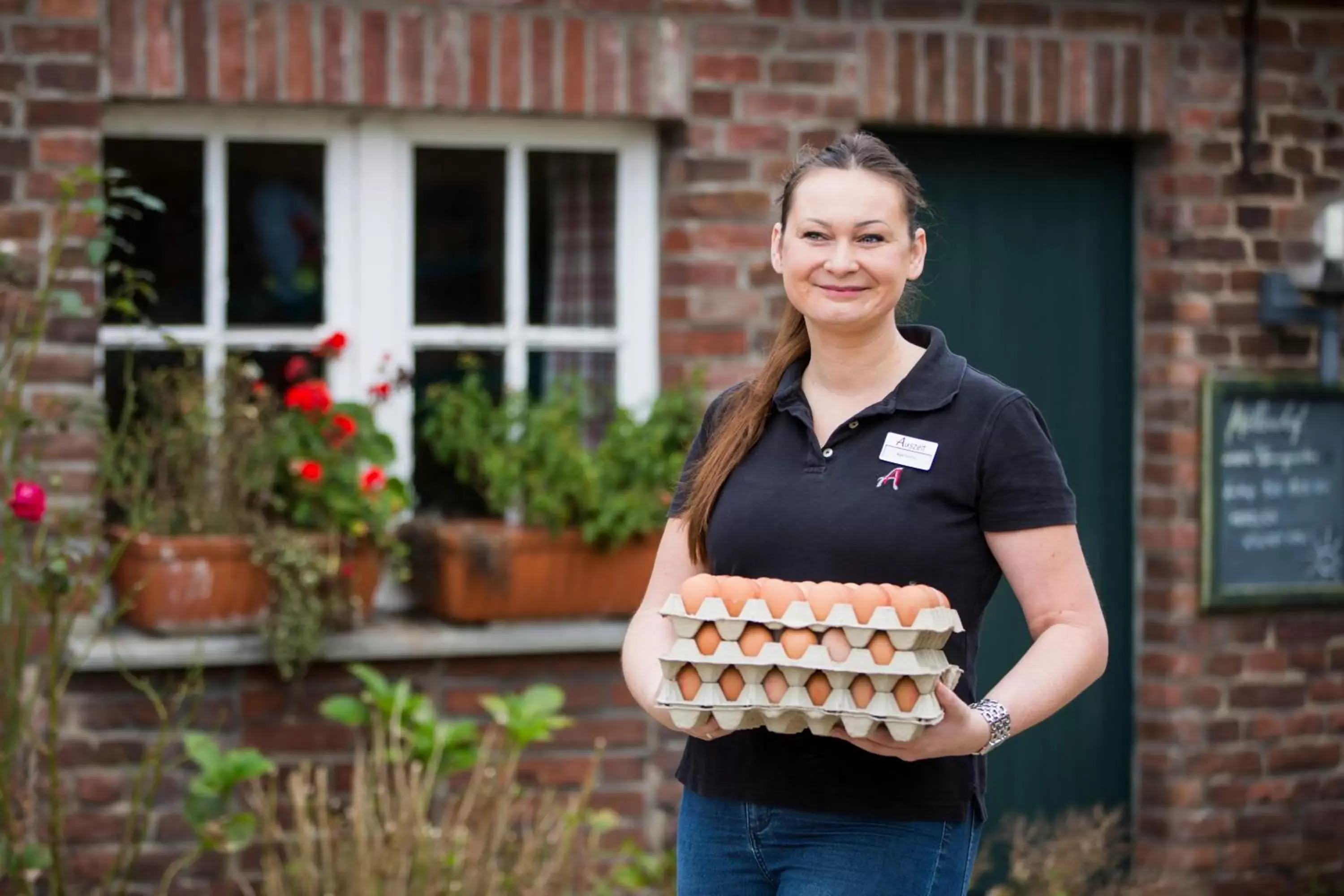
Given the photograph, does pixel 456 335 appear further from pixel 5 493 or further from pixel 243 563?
pixel 5 493

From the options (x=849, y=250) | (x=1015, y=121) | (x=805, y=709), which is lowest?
(x=805, y=709)

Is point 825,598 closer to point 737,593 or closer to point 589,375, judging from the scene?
point 737,593

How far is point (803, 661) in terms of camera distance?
2.35 metres

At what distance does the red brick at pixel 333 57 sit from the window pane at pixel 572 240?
60 centimetres

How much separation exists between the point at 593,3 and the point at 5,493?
1.84 meters

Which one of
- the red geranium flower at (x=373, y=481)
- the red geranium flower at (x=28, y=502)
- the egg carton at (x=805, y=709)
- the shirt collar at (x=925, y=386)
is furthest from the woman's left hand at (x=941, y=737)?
the red geranium flower at (x=373, y=481)

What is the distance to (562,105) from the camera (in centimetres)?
487

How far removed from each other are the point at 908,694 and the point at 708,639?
0.26m

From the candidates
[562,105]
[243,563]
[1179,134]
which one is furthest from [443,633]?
[1179,134]

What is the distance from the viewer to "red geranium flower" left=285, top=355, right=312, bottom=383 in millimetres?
4770

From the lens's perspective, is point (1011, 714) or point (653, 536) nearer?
point (1011, 714)

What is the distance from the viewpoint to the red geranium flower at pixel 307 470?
181 inches

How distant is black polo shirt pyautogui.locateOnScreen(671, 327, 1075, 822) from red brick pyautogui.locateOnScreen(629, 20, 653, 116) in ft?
8.06

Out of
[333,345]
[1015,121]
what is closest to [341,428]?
[333,345]
